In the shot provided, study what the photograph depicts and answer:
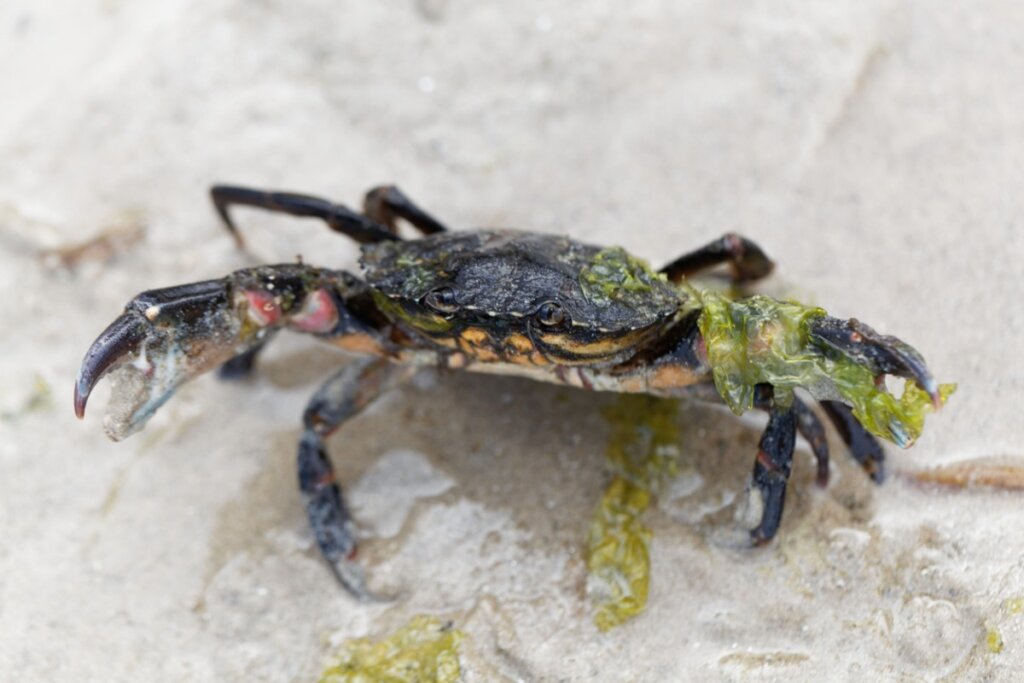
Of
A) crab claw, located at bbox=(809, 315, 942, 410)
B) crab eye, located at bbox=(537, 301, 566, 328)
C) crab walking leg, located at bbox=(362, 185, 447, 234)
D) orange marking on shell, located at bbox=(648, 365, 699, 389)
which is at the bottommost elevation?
orange marking on shell, located at bbox=(648, 365, 699, 389)

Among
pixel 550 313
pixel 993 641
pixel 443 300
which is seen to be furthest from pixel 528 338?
pixel 993 641

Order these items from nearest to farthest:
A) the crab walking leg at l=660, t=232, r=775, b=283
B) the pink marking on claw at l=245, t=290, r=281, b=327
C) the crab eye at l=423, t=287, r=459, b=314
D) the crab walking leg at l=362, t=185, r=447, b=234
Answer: the crab eye at l=423, t=287, r=459, b=314
the pink marking on claw at l=245, t=290, r=281, b=327
the crab walking leg at l=660, t=232, r=775, b=283
the crab walking leg at l=362, t=185, r=447, b=234

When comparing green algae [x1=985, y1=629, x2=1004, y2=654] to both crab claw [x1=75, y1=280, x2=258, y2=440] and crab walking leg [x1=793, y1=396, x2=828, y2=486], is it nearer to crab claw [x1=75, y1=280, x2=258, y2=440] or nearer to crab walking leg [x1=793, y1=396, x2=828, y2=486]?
crab walking leg [x1=793, y1=396, x2=828, y2=486]

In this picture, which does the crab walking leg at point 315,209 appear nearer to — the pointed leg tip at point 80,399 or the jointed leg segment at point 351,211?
the jointed leg segment at point 351,211

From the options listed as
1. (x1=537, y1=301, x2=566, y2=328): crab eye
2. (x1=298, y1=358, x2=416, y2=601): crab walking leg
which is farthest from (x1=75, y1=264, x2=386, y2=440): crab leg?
(x1=537, y1=301, x2=566, y2=328): crab eye

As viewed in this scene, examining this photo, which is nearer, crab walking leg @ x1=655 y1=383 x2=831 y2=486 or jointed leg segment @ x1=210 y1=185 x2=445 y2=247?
crab walking leg @ x1=655 y1=383 x2=831 y2=486

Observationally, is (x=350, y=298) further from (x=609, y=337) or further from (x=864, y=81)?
(x=864, y=81)

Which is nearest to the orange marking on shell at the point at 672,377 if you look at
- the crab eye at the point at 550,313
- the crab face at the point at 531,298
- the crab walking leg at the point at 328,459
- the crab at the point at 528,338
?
the crab at the point at 528,338
